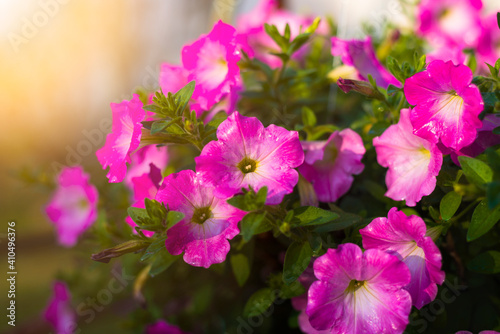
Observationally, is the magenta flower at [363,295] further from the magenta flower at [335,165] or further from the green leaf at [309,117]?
the green leaf at [309,117]

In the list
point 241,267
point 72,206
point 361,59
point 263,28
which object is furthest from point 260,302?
point 263,28

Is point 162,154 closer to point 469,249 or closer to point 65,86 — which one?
point 469,249

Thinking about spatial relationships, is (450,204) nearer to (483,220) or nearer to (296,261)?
(483,220)

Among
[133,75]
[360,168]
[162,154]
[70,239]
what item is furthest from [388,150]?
[133,75]

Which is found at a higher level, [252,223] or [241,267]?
[252,223]

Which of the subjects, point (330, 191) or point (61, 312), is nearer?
point (330, 191)

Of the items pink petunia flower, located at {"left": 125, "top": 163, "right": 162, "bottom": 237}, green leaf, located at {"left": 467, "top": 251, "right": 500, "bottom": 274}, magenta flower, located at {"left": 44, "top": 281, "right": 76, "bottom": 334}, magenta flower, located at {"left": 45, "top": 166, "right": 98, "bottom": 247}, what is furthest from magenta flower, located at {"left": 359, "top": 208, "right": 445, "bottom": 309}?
magenta flower, located at {"left": 44, "top": 281, "right": 76, "bottom": 334}

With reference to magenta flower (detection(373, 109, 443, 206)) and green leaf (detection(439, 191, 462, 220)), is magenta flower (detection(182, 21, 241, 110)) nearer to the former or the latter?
magenta flower (detection(373, 109, 443, 206))
